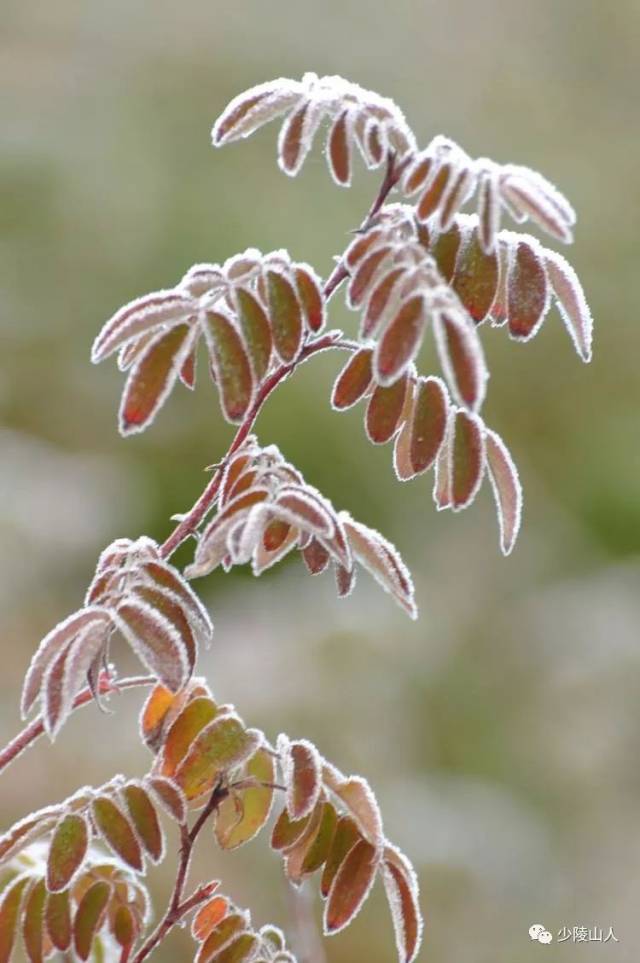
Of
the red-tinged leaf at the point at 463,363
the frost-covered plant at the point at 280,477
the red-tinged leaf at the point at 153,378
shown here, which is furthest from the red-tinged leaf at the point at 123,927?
the red-tinged leaf at the point at 463,363

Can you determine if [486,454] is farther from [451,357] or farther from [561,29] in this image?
[561,29]

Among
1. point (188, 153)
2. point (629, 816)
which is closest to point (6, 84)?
point (188, 153)

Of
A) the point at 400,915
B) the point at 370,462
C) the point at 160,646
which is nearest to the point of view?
the point at 160,646

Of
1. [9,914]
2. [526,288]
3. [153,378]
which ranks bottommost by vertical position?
[9,914]

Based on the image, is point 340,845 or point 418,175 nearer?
point 418,175

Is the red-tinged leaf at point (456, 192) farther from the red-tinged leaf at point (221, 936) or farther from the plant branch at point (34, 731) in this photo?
the red-tinged leaf at point (221, 936)

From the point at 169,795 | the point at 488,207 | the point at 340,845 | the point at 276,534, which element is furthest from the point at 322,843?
the point at 488,207

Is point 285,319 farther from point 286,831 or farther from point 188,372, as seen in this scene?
point 286,831
